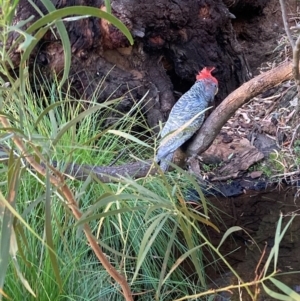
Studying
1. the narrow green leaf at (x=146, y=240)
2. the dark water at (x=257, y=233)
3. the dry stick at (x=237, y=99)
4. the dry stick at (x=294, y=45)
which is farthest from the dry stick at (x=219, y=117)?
the narrow green leaf at (x=146, y=240)

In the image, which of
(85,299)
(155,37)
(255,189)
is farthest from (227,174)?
(85,299)

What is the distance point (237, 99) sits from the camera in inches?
73.4

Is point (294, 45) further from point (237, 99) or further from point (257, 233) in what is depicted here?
point (257, 233)

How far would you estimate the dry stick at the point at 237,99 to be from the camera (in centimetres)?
178

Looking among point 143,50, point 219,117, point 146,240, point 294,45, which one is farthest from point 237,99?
point 146,240

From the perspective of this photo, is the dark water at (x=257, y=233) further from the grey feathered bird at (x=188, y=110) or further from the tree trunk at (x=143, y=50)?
the tree trunk at (x=143, y=50)

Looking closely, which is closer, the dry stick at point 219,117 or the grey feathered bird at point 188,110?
the dry stick at point 219,117

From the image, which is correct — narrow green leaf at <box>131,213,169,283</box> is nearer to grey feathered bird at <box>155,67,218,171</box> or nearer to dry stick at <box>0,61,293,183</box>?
dry stick at <box>0,61,293,183</box>

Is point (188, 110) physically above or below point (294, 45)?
below

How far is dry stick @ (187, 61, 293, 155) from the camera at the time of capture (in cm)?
178

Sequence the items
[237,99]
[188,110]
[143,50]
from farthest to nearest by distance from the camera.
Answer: [143,50]
[188,110]
[237,99]

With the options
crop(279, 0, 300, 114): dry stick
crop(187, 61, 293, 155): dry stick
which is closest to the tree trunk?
crop(187, 61, 293, 155): dry stick

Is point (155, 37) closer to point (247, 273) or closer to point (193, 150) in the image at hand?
point (193, 150)

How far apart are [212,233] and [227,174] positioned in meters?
0.55
